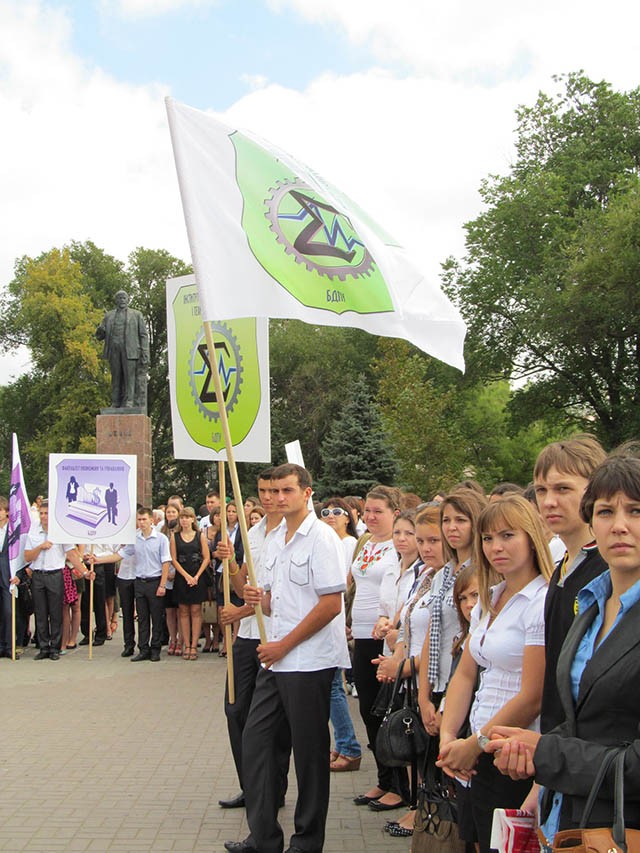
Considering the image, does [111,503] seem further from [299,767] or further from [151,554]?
[299,767]

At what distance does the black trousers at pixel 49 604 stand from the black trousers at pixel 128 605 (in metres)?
0.80

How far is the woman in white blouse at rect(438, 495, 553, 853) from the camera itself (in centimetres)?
355

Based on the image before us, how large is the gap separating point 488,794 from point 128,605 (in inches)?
419

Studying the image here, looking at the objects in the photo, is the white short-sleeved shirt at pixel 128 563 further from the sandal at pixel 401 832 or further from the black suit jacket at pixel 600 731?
the black suit jacket at pixel 600 731

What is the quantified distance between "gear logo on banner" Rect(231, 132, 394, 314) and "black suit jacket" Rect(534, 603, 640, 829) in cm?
268

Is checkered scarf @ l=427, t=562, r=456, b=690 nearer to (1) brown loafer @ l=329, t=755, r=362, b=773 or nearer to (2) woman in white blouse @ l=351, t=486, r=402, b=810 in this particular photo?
(2) woman in white blouse @ l=351, t=486, r=402, b=810

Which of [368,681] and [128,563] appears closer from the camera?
[368,681]

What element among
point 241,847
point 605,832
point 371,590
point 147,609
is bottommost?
point 241,847

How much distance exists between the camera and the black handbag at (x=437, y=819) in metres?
4.19

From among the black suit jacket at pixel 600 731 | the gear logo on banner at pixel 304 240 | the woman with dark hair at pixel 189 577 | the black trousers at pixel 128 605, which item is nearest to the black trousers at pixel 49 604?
the black trousers at pixel 128 605

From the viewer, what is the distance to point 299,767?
16.6 ft

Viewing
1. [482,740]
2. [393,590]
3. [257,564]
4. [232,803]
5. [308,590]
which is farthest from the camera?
[393,590]

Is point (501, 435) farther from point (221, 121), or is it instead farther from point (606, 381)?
point (221, 121)

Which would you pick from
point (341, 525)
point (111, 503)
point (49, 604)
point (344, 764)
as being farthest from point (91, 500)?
point (344, 764)
